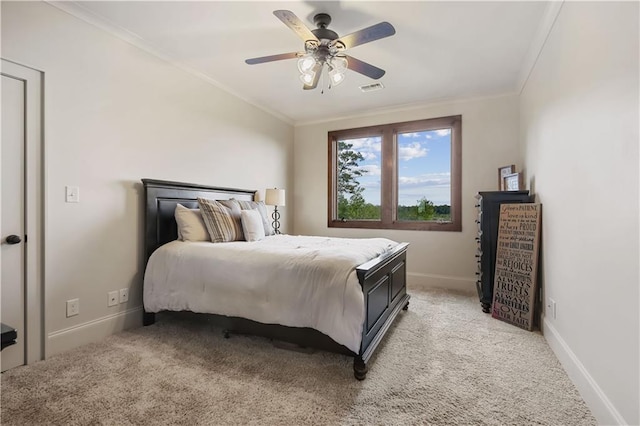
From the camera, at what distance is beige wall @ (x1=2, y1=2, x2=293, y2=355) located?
2.12 meters

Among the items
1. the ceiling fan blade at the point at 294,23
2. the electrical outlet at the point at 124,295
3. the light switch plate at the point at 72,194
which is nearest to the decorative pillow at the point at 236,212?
the electrical outlet at the point at 124,295

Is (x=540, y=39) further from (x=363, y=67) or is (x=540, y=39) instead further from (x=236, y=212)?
(x=236, y=212)

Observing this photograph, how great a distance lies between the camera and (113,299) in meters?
2.52

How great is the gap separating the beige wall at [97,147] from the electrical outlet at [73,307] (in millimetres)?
27

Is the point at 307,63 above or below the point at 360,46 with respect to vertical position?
below

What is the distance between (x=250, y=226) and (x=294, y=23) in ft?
6.00

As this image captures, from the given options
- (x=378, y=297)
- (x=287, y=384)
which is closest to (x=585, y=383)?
(x=378, y=297)

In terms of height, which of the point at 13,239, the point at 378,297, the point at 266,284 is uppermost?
the point at 13,239

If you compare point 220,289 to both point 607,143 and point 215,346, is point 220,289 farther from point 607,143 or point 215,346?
point 607,143

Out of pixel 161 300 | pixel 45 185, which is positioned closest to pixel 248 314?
pixel 161 300

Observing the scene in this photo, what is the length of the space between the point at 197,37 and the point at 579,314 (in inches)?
139

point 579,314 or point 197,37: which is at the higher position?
point 197,37

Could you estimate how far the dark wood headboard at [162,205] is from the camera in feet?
8.83

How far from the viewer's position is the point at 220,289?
89.9 inches
